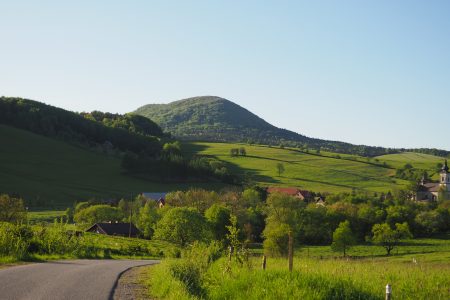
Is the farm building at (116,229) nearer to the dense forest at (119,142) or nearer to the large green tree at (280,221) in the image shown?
the large green tree at (280,221)

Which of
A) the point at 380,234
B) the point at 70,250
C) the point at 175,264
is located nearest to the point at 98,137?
the point at 380,234

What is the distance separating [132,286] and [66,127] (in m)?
173

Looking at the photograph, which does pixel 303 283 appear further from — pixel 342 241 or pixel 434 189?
pixel 434 189

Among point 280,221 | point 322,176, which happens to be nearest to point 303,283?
point 280,221

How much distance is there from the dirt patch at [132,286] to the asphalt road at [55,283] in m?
0.25

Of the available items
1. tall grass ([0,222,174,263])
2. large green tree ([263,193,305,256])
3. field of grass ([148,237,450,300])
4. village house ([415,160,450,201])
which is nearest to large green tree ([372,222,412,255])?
large green tree ([263,193,305,256])

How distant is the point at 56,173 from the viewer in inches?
5669

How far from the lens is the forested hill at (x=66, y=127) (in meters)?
173

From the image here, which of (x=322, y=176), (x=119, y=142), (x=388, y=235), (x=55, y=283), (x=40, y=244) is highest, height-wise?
(x=119, y=142)

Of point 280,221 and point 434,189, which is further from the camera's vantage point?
point 434,189

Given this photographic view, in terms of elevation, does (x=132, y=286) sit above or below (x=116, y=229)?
above

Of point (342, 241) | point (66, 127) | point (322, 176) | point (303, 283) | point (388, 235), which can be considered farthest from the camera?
point (66, 127)

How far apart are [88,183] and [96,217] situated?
50441mm

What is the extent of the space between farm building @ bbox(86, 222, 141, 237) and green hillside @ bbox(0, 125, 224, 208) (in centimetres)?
3184
